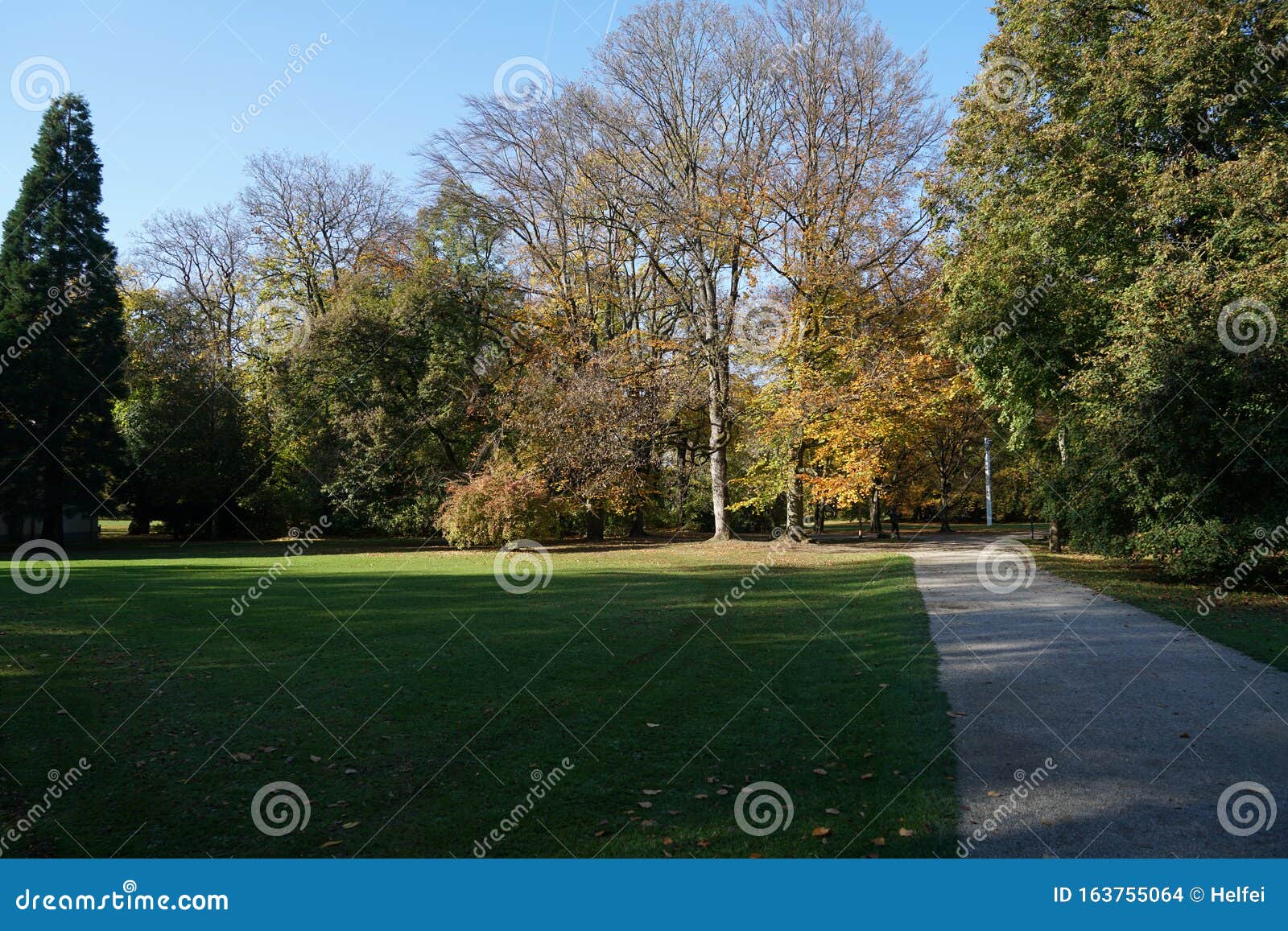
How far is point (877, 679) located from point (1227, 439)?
9.10 m

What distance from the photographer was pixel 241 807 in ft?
16.1

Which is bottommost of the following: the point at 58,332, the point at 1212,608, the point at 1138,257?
the point at 1212,608

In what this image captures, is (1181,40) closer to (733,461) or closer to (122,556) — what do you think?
(733,461)

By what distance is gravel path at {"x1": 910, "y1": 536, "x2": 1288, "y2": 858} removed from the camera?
4.61 metres

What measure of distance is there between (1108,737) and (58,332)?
34387mm

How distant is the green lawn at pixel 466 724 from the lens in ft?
15.3

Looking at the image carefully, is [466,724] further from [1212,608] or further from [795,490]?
[795,490]

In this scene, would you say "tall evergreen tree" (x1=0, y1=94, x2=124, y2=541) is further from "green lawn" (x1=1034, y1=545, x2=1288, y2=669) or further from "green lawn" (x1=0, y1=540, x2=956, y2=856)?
"green lawn" (x1=1034, y1=545, x2=1288, y2=669)

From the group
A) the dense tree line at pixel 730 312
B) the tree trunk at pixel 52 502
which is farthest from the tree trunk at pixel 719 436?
the tree trunk at pixel 52 502

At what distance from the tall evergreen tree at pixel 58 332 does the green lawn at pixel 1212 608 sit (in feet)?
106

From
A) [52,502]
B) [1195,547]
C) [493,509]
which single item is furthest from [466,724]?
[52,502]

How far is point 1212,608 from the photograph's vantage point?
1232cm

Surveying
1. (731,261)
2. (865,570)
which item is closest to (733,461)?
(731,261)

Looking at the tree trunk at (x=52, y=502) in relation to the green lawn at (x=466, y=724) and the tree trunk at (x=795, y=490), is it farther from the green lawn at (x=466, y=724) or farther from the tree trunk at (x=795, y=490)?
the tree trunk at (x=795, y=490)
